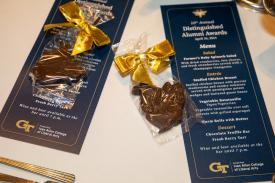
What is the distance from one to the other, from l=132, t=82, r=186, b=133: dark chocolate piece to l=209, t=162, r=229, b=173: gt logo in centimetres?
11

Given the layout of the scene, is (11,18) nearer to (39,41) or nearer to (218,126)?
(39,41)

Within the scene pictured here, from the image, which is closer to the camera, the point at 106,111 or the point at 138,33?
the point at 106,111

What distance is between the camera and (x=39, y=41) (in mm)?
824

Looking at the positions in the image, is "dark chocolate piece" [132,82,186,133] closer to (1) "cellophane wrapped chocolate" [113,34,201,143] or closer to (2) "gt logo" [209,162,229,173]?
(1) "cellophane wrapped chocolate" [113,34,201,143]

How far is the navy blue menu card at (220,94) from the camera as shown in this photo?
0.68 m

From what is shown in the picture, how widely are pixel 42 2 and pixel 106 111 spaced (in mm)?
376

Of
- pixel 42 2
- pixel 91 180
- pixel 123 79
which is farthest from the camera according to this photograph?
pixel 42 2

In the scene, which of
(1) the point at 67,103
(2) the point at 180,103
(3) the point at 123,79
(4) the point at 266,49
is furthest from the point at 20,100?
(4) the point at 266,49

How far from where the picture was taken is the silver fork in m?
0.65

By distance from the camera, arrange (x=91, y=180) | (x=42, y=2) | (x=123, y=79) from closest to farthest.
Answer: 1. (x=91, y=180)
2. (x=123, y=79)
3. (x=42, y=2)

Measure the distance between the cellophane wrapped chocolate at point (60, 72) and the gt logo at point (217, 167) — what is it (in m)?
0.32

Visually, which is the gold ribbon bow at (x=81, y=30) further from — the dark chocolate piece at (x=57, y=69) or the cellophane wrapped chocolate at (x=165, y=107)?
the cellophane wrapped chocolate at (x=165, y=107)

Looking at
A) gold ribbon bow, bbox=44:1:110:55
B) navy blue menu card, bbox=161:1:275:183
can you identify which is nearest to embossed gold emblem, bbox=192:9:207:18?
navy blue menu card, bbox=161:1:275:183

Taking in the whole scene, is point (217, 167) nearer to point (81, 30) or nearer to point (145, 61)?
point (145, 61)
